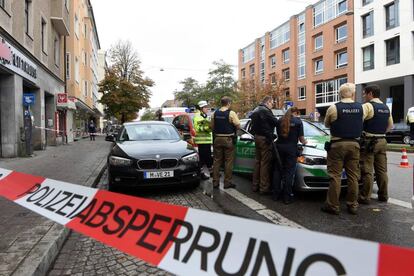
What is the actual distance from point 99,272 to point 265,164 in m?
3.96

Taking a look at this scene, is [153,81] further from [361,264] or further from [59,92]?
[361,264]

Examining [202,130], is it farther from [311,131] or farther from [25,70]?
[25,70]

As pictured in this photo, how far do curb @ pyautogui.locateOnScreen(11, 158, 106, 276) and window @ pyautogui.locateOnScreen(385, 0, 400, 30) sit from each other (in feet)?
113

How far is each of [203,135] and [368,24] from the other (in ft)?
110

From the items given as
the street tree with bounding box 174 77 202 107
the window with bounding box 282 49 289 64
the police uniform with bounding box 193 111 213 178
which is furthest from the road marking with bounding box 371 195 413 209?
the street tree with bounding box 174 77 202 107

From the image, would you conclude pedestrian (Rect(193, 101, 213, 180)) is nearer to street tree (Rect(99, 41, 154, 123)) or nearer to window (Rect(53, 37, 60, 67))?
window (Rect(53, 37, 60, 67))

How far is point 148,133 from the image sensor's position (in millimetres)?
8516

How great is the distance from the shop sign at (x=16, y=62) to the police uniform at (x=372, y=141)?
10719mm

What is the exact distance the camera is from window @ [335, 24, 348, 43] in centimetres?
4069

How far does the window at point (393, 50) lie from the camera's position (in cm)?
3209

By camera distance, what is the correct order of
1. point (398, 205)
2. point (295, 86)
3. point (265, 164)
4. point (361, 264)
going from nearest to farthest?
1. point (361, 264)
2. point (398, 205)
3. point (265, 164)
4. point (295, 86)

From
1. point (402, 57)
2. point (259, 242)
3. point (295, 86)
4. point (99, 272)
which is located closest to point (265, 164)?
point (99, 272)

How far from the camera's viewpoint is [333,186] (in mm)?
5406

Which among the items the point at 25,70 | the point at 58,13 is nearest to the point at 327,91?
the point at 58,13
